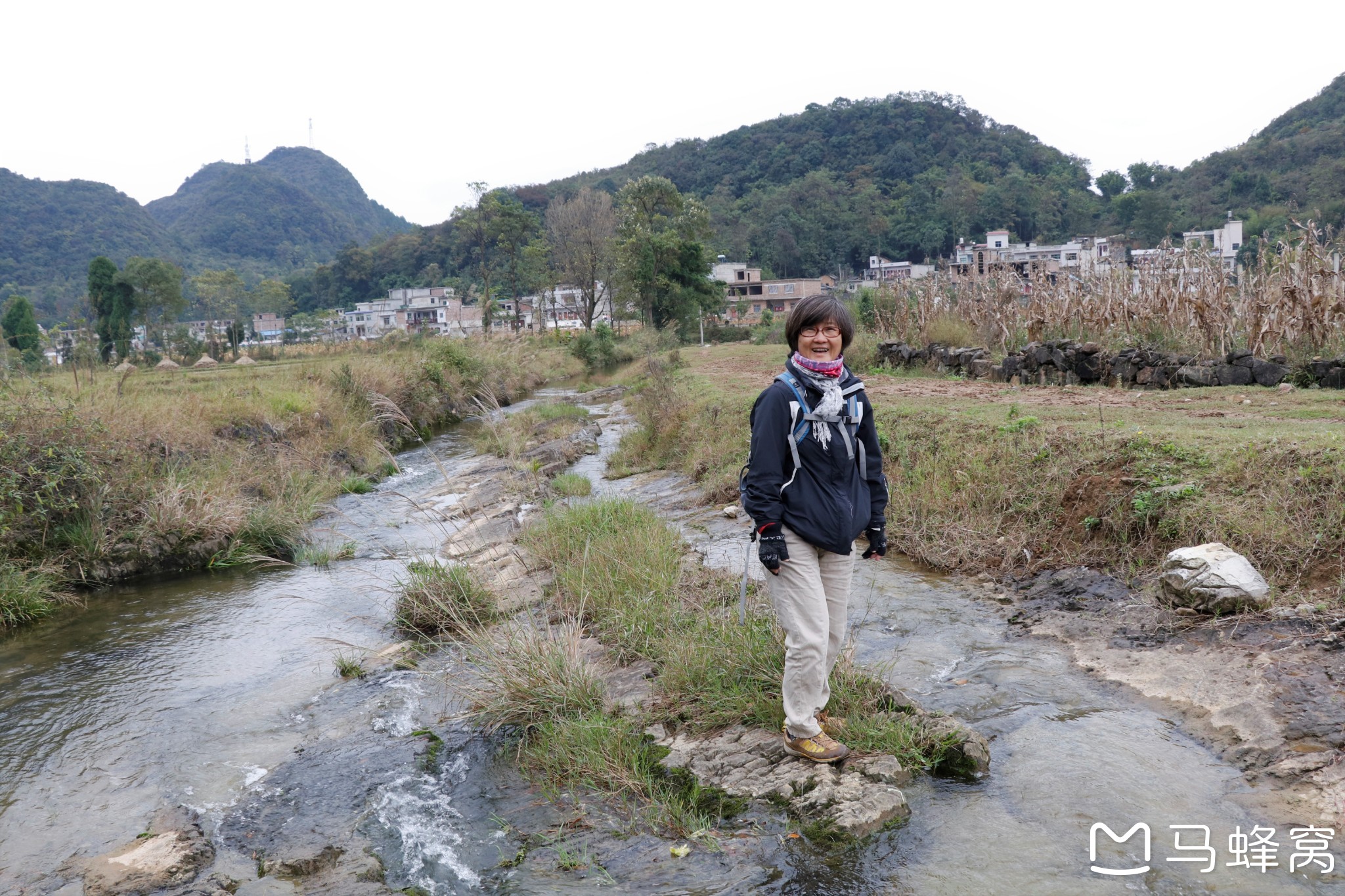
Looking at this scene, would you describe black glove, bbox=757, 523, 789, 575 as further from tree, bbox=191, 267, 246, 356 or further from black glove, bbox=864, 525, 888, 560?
tree, bbox=191, 267, 246, 356

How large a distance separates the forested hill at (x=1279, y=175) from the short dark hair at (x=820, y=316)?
4349cm

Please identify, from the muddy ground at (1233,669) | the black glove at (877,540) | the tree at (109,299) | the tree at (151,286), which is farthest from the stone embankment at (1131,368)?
the tree at (151,286)

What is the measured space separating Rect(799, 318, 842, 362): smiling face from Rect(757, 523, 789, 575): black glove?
2.58 feet

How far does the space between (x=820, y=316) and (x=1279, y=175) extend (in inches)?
2496

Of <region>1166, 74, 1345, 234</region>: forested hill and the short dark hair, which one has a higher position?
A: <region>1166, 74, 1345, 234</region>: forested hill

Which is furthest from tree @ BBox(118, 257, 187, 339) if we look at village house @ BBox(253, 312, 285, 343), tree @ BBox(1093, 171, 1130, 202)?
tree @ BBox(1093, 171, 1130, 202)

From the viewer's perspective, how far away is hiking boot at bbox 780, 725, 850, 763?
12.3 ft

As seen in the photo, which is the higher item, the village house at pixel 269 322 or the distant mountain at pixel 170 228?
the distant mountain at pixel 170 228

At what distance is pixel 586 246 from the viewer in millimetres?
58656

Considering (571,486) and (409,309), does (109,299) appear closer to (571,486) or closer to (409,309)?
(571,486)

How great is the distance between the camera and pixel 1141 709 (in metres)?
4.42

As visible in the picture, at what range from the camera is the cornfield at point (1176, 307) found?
1234 centimetres

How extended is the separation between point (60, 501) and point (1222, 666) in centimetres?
1019

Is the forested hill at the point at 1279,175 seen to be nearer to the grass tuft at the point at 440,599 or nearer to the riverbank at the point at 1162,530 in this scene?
the riverbank at the point at 1162,530
